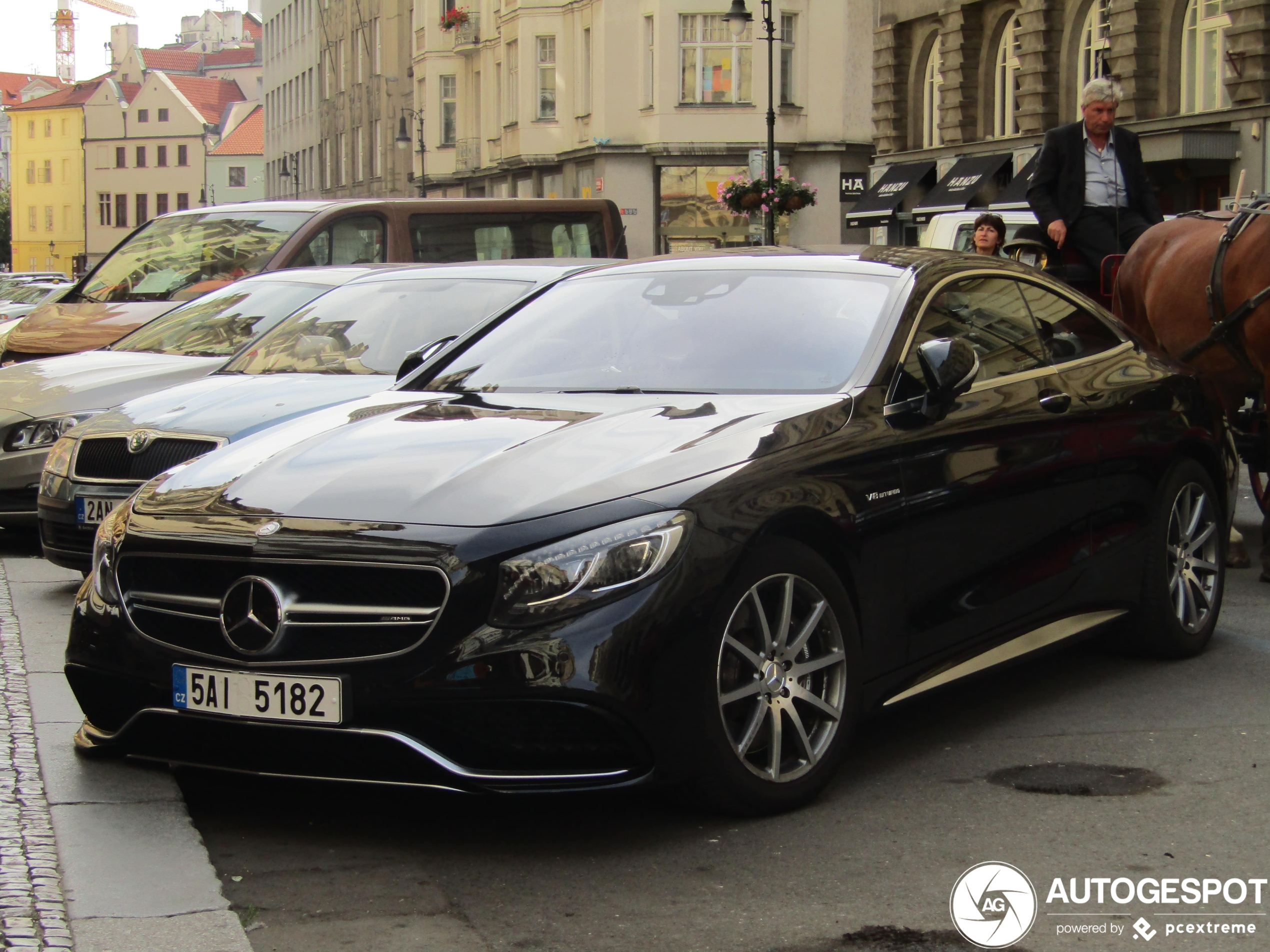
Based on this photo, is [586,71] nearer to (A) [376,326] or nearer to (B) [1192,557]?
(A) [376,326]

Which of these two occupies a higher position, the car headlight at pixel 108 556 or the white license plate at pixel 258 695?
the car headlight at pixel 108 556

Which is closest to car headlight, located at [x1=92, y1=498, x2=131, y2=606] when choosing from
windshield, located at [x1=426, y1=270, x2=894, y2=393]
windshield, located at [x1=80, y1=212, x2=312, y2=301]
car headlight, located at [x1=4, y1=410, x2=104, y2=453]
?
windshield, located at [x1=426, y1=270, x2=894, y2=393]

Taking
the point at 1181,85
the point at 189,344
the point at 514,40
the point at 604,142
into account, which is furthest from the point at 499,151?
the point at 189,344

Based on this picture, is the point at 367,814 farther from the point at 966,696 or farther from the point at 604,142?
the point at 604,142

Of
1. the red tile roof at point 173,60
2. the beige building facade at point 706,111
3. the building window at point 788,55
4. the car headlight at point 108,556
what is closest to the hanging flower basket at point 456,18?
the beige building facade at point 706,111

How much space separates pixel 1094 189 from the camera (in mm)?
11289

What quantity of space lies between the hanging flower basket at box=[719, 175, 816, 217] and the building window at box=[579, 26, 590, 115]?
44.2 ft

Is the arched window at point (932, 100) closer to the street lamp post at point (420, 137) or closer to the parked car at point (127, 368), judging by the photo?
the street lamp post at point (420, 137)

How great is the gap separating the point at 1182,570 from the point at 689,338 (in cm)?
228

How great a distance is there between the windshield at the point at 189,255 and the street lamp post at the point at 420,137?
41953 mm

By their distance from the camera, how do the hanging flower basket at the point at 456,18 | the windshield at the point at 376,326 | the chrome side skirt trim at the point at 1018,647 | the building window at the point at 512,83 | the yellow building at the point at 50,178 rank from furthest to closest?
the yellow building at the point at 50,178
the hanging flower basket at the point at 456,18
the building window at the point at 512,83
the windshield at the point at 376,326
the chrome side skirt trim at the point at 1018,647

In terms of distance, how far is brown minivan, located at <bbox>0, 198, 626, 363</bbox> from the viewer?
551 inches

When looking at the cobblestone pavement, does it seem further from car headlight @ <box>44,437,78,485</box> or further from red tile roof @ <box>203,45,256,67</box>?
red tile roof @ <box>203,45,256,67</box>

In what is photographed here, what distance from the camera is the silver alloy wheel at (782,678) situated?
4.77 m
